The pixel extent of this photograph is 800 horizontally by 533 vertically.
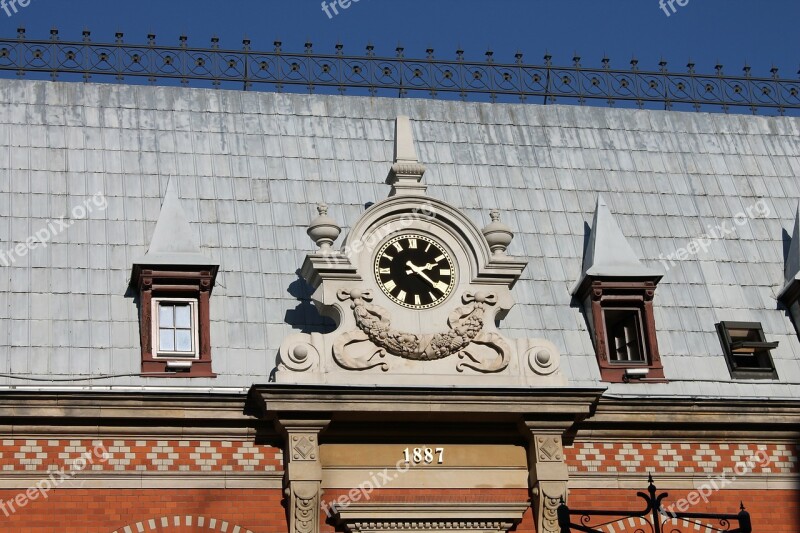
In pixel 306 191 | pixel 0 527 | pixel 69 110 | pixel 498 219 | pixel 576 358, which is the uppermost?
pixel 69 110

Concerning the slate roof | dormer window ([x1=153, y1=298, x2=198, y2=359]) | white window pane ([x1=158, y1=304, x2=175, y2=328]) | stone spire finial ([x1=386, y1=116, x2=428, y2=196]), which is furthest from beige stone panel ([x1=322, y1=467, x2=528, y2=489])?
stone spire finial ([x1=386, y1=116, x2=428, y2=196])

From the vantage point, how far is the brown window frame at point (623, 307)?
2814 centimetres

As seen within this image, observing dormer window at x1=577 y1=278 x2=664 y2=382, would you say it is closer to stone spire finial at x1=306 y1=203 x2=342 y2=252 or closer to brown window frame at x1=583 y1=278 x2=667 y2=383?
brown window frame at x1=583 y1=278 x2=667 y2=383

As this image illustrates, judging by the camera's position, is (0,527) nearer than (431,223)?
Yes

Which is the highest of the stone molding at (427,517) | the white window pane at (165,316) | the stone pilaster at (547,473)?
the white window pane at (165,316)

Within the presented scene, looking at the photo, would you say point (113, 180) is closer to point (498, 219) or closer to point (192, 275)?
point (192, 275)

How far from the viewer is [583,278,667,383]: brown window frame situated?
2814 centimetres

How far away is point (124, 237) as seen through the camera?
2861 cm

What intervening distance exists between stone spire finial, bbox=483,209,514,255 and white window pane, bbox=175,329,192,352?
495 cm

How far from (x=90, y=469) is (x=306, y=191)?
276 inches

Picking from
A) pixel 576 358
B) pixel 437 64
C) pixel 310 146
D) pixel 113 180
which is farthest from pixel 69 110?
pixel 576 358

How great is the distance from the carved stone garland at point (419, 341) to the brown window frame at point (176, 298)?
2174 mm

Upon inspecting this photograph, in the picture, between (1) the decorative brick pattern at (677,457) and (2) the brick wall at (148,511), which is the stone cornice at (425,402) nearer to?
(1) the decorative brick pattern at (677,457)

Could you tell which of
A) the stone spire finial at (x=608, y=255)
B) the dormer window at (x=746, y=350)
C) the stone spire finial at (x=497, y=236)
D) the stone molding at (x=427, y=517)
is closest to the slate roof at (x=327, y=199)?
the dormer window at (x=746, y=350)
